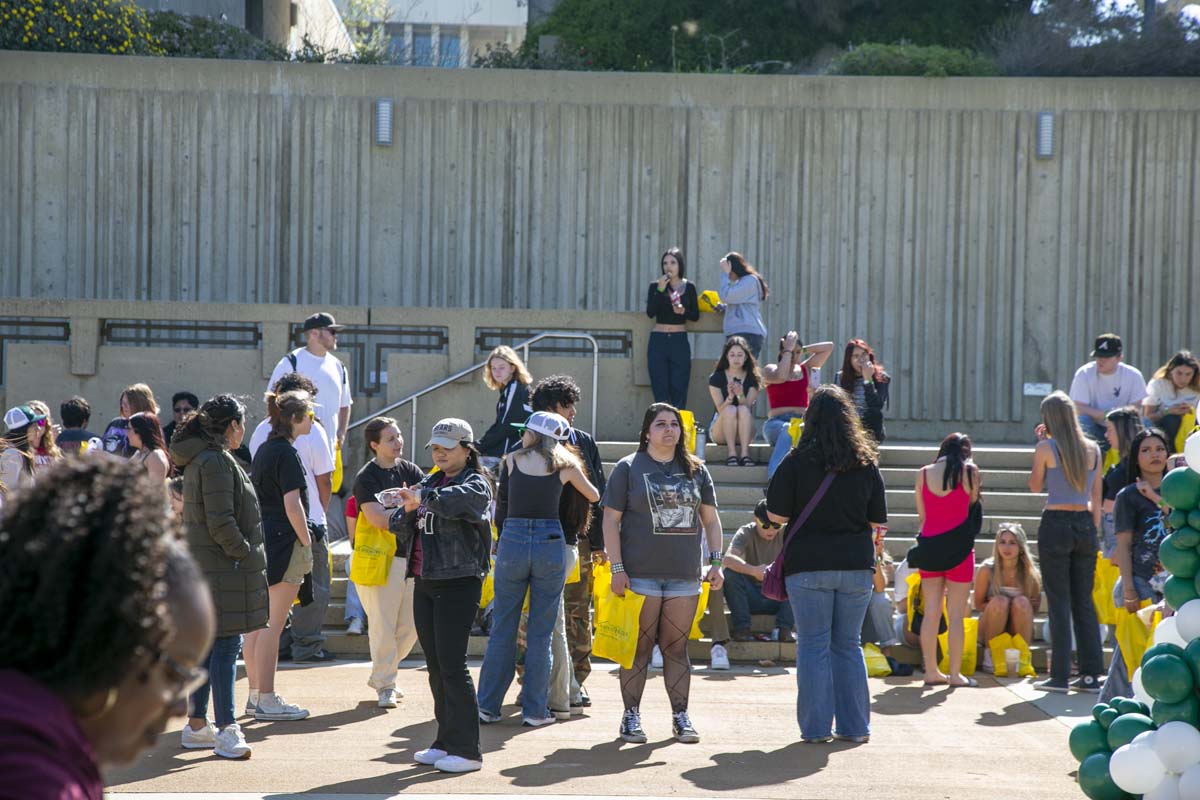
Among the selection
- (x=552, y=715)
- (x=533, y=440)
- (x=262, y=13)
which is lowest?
(x=552, y=715)

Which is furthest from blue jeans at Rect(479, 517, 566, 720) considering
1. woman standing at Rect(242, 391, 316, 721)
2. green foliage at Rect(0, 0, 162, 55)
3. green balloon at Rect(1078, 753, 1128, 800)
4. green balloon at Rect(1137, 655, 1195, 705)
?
green foliage at Rect(0, 0, 162, 55)

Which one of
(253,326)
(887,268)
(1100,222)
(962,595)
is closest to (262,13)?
(253,326)

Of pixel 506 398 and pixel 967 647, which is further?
pixel 506 398

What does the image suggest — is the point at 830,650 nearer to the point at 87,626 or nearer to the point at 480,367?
the point at 87,626

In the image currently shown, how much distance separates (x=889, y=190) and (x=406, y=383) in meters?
6.58

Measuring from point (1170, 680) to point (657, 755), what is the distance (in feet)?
8.32

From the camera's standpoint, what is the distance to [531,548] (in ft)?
23.4

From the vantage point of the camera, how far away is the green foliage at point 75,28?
1628 cm

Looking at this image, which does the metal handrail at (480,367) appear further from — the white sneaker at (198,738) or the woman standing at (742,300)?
the white sneaker at (198,738)

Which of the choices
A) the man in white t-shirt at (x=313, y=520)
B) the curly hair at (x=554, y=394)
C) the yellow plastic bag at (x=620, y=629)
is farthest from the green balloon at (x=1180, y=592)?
the man in white t-shirt at (x=313, y=520)

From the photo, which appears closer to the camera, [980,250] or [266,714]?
[266,714]

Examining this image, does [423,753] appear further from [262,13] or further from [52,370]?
[262,13]

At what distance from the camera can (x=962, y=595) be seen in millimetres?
9016

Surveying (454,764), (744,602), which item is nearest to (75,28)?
(744,602)
